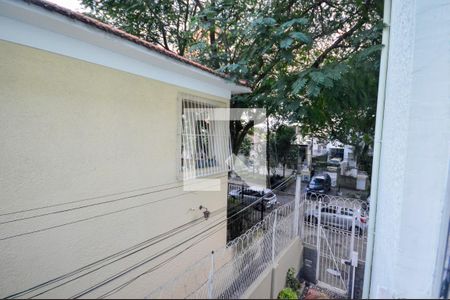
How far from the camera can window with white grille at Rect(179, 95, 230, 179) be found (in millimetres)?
5086

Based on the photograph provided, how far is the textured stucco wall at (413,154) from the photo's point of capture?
5.13ft

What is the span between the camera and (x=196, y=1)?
8.09m

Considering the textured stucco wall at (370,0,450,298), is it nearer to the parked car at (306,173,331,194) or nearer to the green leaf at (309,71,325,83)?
the green leaf at (309,71,325,83)

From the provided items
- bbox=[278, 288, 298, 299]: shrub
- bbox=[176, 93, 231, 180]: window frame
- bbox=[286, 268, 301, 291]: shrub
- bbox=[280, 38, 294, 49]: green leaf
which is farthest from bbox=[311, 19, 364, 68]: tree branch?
bbox=[278, 288, 298, 299]: shrub

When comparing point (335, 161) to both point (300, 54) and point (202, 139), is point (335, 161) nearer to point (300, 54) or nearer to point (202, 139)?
point (300, 54)

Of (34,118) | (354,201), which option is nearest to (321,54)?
(354,201)

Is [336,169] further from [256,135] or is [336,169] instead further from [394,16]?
[394,16]

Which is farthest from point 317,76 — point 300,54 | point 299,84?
point 300,54

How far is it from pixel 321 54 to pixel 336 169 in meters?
9.22

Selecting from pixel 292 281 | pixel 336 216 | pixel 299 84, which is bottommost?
pixel 336 216

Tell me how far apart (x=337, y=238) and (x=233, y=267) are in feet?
9.32

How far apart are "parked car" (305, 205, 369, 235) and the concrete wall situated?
138 centimetres

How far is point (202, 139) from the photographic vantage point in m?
5.62

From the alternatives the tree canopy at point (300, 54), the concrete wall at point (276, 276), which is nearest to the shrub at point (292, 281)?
the concrete wall at point (276, 276)
